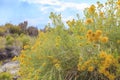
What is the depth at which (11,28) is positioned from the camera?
1883cm

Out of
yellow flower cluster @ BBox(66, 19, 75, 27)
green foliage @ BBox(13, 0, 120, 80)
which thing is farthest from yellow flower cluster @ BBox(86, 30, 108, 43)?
yellow flower cluster @ BBox(66, 19, 75, 27)

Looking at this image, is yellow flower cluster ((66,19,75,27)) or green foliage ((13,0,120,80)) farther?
yellow flower cluster ((66,19,75,27))

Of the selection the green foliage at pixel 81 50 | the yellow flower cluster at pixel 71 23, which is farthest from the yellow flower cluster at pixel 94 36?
the yellow flower cluster at pixel 71 23

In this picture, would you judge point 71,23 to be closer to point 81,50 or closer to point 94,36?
point 81,50

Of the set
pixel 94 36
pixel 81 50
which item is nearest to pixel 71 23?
pixel 81 50

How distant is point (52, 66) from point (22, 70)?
0.94 m

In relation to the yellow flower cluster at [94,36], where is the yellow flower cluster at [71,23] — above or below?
above

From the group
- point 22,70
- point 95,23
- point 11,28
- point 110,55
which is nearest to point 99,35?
point 110,55

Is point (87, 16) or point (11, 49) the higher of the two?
point (87, 16)

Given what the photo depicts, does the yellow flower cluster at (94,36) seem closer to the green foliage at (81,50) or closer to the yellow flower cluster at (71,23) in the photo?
the green foliage at (81,50)

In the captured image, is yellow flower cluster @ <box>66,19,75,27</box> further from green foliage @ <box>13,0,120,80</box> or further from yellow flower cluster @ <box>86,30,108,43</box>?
yellow flower cluster @ <box>86,30,108,43</box>

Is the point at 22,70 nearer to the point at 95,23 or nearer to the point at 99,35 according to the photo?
the point at 95,23

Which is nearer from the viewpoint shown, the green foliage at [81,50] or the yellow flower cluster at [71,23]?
the green foliage at [81,50]

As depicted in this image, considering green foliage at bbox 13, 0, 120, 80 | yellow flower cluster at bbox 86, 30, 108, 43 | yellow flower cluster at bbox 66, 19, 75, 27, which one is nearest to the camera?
yellow flower cluster at bbox 86, 30, 108, 43
